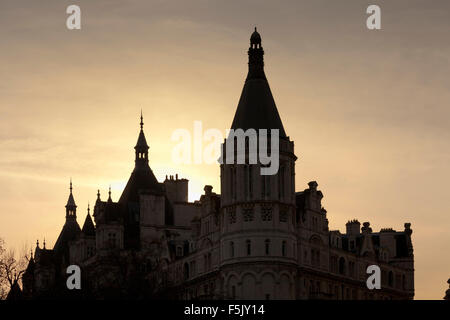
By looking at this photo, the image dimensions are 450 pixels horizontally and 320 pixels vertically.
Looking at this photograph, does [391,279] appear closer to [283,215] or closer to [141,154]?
[283,215]

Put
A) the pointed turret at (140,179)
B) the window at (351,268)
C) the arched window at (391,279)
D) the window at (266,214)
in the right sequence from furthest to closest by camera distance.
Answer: the pointed turret at (140,179) < the arched window at (391,279) < the window at (351,268) < the window at (266,214)

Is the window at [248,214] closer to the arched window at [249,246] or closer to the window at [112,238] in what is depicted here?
the arched window at [249,246]

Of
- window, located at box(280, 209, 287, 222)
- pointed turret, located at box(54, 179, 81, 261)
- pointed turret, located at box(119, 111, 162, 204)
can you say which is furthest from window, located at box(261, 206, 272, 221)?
pointed turret, located at box(54, 179, 81, 261)

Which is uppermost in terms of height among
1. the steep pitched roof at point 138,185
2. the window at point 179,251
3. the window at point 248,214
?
the steep pitched roof at point 138,185

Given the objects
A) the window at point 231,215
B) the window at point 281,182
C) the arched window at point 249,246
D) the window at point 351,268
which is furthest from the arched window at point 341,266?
the window at point 231,215

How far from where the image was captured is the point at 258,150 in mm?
127438

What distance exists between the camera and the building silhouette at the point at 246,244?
412 ft

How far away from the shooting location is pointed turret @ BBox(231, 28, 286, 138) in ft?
424

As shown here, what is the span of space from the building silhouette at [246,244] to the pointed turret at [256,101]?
94 millimetres

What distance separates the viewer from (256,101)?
130 m

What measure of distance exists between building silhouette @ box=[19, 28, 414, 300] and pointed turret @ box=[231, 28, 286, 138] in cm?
9

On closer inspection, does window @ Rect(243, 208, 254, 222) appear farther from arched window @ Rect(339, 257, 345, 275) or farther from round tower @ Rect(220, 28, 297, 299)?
arched window @ Rect(339, 257, 345, 275)

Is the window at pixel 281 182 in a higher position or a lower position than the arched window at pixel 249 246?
higher
